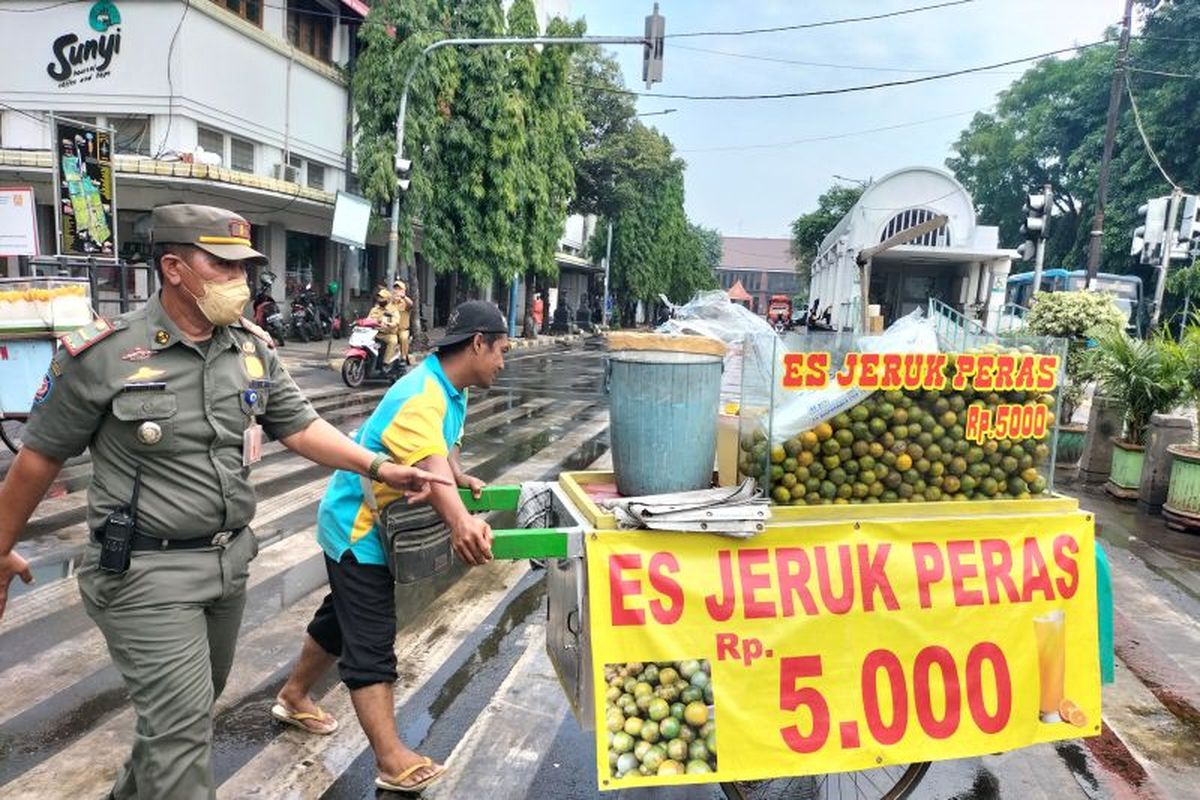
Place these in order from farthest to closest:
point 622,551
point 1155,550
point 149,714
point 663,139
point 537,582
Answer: point 663,139 → point 1155,550 → point 537,582 → point 622,551 → point 149,714

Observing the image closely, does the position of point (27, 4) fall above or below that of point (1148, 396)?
above

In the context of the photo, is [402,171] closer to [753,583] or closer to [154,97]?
[154,97]

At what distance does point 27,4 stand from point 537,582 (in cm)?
1762

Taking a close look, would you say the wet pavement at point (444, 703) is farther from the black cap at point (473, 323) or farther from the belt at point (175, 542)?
the belt at point (175, 542)

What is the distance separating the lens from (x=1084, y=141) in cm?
3438

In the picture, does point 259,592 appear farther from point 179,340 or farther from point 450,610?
point 179,340

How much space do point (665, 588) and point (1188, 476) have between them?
22.0ft

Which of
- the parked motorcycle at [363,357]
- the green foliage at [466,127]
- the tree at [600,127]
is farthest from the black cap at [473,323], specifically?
the tree at [600,127]

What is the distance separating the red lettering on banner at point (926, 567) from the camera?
277cm

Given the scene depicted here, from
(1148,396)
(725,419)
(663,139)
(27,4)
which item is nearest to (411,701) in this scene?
(725,419)

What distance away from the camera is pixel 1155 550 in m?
6.77

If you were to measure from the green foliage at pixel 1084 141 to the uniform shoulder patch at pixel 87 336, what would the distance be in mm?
33402

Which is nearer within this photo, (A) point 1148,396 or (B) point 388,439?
(B) point 388,439

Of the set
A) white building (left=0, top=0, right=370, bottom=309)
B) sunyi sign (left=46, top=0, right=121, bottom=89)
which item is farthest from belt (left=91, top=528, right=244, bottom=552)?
sunyi sign (left=46, top=0, right=121, bottom=89)
